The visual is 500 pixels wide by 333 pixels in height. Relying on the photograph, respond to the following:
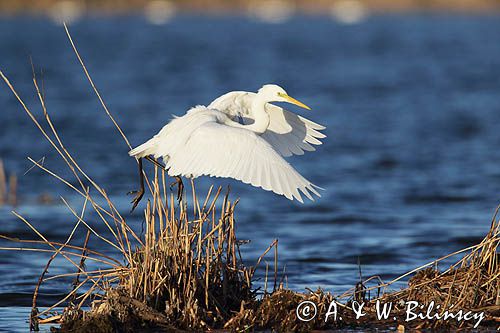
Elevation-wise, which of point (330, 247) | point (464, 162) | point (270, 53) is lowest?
point (330, 247)

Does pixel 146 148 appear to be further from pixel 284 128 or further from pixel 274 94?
pixel 284 128

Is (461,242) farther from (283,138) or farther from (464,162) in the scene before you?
(464,162)

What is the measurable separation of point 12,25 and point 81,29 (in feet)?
20.1

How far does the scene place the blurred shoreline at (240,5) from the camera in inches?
3701

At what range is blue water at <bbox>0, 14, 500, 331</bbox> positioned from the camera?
457 inches

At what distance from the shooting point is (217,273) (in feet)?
23.2

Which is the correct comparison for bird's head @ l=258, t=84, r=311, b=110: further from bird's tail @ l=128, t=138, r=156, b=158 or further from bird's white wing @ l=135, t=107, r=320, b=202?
bird's tail @ l=128, t=138, r=156, b=158

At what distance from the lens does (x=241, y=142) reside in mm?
7172

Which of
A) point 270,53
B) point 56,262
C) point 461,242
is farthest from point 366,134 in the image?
point 270,53

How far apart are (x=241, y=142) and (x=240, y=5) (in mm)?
105928

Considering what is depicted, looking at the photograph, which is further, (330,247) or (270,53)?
(270,53)

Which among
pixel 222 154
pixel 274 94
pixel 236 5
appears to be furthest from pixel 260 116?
pixel 236 5

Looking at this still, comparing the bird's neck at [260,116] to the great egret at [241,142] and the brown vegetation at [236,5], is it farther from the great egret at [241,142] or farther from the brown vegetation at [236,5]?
the brown vegetation at [236,5]

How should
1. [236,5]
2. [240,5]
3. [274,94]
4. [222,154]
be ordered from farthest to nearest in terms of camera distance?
[240,5]
[236,5]
[274,94]
[222,154]
